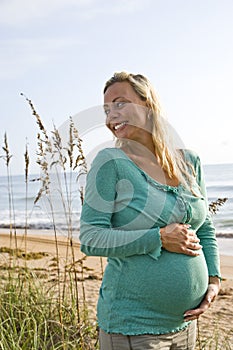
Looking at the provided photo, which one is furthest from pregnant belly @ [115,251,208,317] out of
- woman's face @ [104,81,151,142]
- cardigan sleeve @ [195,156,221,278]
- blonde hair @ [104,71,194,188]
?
woman's face @ [104,81,151,142]

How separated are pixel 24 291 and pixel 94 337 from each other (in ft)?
2.19

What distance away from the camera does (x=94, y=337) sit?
3.58 meters

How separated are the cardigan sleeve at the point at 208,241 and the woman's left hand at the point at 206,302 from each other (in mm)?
35

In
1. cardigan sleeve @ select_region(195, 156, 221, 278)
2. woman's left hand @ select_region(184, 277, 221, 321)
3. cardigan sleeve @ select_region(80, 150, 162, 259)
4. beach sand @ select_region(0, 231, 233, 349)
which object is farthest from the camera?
beach sand @ select_region(0, 231, 233, 349)

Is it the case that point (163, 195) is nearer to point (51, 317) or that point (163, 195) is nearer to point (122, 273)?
point (122, 273)

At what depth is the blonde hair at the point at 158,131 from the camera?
2.24 m

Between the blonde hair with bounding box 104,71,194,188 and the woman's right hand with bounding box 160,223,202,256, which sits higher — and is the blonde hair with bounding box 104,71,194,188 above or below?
above

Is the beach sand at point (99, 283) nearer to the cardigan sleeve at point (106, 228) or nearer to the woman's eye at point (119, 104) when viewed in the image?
the cardigan sleeve at point (106, 228)

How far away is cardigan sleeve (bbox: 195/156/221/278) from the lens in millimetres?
2369

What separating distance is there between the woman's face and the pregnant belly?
20.6 inches

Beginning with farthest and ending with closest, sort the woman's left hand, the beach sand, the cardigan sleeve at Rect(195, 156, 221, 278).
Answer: the beach sand < the cardigan sleeve at Rect(195, 156, 221, 278) < the woman's left hand

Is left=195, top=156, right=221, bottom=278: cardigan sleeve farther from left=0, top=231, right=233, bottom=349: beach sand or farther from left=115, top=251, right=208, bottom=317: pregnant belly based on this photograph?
left=0, top=231, right=233, bottom=349: beach sand

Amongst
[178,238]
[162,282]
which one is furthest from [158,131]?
[162,282]

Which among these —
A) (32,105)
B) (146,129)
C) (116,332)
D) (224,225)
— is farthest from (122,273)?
(224,225)
